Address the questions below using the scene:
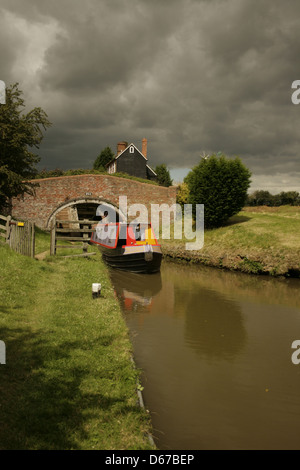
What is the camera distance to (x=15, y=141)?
54.6 feet

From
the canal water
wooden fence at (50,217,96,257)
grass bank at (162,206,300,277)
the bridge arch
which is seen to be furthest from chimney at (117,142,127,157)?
the canal water

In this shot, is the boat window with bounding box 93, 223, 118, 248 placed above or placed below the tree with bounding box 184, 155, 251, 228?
below

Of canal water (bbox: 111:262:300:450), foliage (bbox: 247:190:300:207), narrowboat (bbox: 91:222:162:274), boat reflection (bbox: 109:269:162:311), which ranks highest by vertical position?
foliage (bbox: 247:190:300:207)

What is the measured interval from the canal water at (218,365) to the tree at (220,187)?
898cm

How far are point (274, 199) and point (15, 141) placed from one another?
60937 millimetres

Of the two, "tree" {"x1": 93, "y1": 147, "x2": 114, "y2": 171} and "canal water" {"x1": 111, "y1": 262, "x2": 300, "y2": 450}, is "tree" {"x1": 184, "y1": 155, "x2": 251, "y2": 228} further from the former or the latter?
"tree" {"x1": 93, "y1": 147, "x2": 114, "y2": 171}

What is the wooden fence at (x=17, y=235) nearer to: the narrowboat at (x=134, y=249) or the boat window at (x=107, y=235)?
the narrowboat at (x=134, y=249)

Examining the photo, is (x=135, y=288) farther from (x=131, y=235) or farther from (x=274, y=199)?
(x=274, y=199)

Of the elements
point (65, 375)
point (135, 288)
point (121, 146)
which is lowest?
point (135, 288)

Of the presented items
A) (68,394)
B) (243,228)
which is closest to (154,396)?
(68,394)

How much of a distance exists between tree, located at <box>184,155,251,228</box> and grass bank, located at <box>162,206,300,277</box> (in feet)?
3.61

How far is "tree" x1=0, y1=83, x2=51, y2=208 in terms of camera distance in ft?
54.5

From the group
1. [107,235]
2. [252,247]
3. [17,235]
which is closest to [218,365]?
[17,235]

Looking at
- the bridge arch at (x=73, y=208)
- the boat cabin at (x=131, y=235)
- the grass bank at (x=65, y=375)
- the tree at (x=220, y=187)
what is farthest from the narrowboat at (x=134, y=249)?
the bridge arch at (x=73, y=208)
